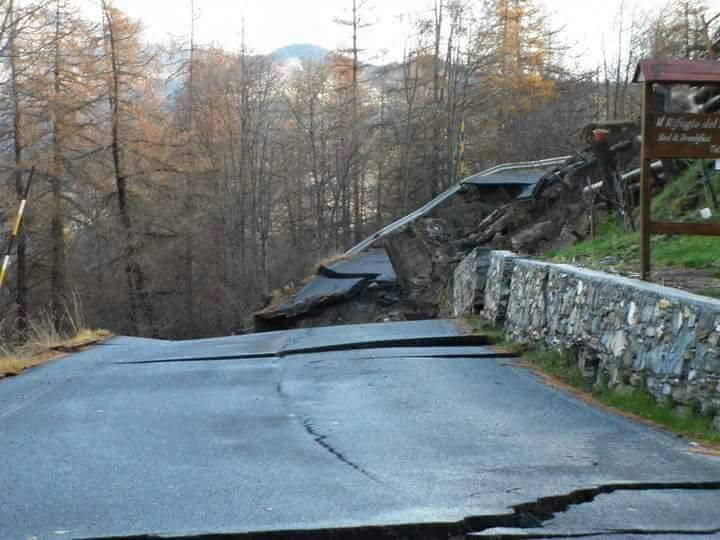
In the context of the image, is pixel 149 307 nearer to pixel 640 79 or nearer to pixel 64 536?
pixel 640 79

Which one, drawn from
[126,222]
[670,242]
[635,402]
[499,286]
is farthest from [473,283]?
[126,222]

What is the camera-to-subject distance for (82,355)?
15.7m

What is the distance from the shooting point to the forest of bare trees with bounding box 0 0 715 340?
36.8 meters

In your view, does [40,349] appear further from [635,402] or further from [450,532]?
[450,532]

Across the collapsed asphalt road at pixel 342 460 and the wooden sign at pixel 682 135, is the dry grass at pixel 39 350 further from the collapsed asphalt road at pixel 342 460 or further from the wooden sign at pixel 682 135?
the wooden sign at pixel 682 135

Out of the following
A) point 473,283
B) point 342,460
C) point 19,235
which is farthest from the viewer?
point 19,235

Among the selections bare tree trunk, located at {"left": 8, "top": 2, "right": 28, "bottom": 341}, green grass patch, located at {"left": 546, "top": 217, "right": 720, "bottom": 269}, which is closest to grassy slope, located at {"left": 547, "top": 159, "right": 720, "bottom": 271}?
green grass patch, located at {"left": 546, "top": 217, "right": 720, "bottom": 269}

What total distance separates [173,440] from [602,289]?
185 inches

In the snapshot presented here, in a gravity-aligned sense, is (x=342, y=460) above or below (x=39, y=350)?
above

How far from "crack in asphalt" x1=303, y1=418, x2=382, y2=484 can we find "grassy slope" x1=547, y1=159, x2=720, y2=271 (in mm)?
5560

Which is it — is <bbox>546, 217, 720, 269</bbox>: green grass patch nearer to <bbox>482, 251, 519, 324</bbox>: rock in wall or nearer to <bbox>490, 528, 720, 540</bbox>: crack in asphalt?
<bbox>482, 251, 519, 324</bbox>: rock in wall

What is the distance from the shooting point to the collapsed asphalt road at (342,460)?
5207 mm

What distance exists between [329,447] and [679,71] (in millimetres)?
5340

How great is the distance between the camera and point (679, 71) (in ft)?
31.3
